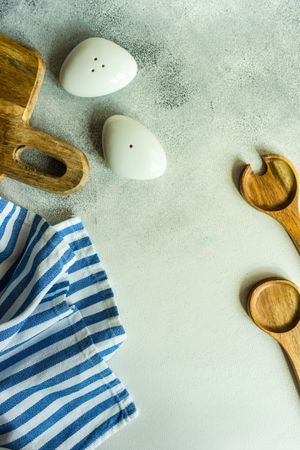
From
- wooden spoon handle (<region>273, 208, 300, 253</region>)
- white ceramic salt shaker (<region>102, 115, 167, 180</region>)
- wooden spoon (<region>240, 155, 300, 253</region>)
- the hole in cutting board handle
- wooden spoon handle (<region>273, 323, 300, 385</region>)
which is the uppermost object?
the hole in cutting board handle

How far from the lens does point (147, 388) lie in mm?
565

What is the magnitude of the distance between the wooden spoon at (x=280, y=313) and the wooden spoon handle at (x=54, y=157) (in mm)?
221

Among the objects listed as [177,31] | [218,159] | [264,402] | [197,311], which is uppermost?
[177,31]

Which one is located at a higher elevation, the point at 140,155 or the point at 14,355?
the point at 140,155

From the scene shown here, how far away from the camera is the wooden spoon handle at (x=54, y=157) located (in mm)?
526

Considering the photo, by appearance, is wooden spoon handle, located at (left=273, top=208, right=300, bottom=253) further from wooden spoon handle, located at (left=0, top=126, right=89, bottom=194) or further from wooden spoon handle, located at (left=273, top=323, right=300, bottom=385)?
wooden spoon handle, located at (left=0, top=126, right=89, bottom=194)

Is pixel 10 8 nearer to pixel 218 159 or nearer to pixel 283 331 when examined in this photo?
pixel 218 159

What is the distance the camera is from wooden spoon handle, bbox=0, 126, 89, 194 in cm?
53

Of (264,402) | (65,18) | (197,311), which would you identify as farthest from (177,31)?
(264,402)

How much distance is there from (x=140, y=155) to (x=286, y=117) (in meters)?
0.16

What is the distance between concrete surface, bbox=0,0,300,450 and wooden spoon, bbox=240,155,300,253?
0.5 inches

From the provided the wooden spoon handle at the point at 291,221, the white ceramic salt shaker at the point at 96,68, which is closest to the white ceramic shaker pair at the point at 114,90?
the white ceramic salt shaker at the point at 96,68

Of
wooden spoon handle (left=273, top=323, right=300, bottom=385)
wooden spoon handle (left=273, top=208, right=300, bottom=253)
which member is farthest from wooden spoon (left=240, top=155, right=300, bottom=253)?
wooden spoon handle (left=273, top=323, right=300, bottom=385)

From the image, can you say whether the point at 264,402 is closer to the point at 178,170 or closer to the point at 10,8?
the point at 178,170
